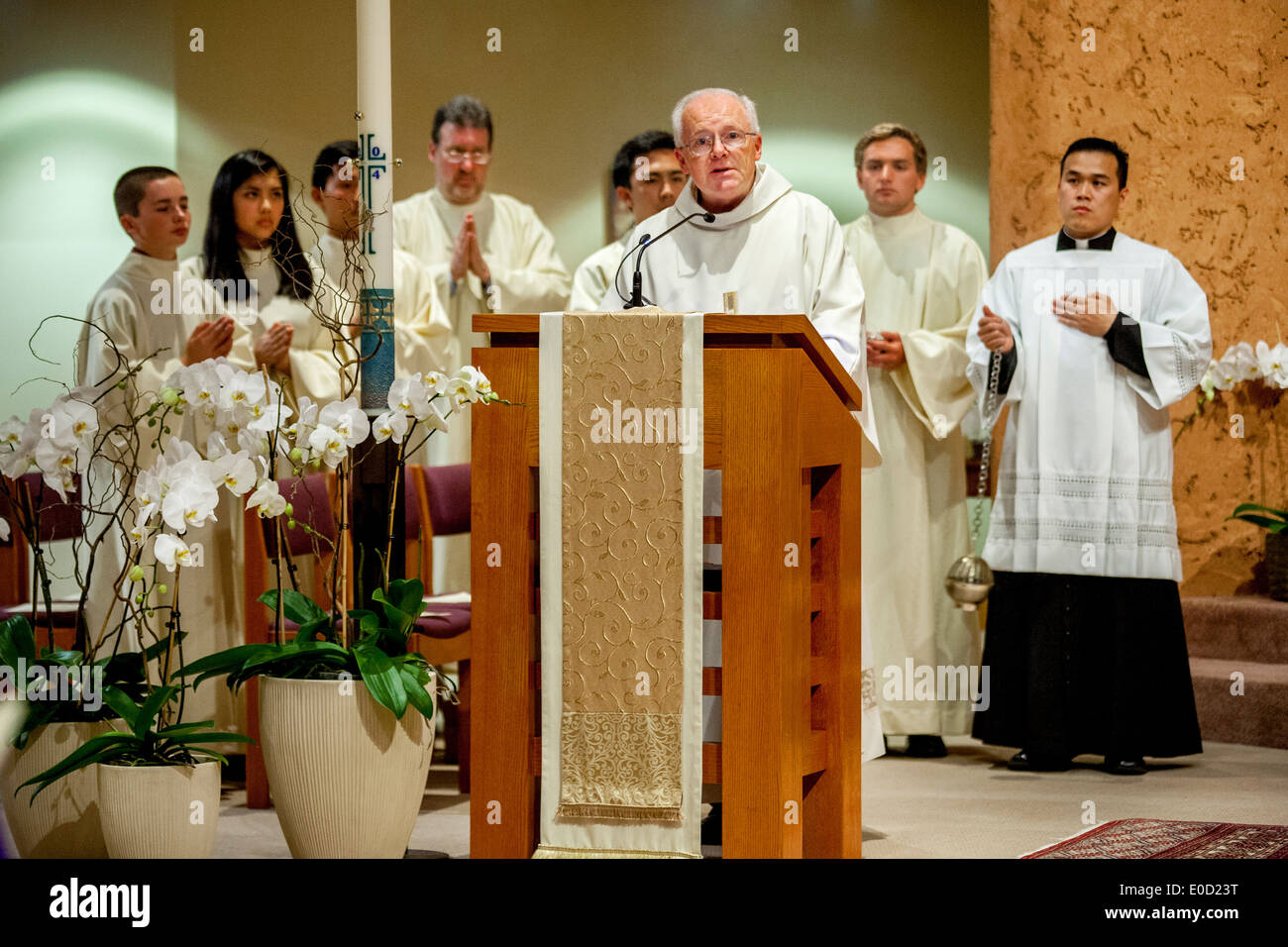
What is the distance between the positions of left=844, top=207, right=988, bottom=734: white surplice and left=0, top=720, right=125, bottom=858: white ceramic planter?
3.00 metres

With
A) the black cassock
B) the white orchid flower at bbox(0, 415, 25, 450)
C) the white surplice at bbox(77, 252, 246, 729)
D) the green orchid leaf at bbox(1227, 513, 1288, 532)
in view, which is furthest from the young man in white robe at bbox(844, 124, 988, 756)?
the white orchid flower at bbox(0, 415, 25, 450)

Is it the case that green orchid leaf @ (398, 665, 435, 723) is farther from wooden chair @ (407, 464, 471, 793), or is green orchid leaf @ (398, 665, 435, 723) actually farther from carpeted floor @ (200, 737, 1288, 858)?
wooden chair @ (407, 464, 471, 793)

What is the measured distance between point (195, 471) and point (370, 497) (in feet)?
2.76

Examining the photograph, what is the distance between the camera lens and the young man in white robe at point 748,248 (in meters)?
3.78

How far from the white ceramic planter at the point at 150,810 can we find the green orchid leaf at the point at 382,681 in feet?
1.27

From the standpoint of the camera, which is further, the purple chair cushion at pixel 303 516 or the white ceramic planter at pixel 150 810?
the purple chair cushion at pixel 303 516

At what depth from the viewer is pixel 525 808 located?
280 cm

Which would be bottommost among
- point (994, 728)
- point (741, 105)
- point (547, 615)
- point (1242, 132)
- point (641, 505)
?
point (994, 728)

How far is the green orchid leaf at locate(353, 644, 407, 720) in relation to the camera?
119 inches

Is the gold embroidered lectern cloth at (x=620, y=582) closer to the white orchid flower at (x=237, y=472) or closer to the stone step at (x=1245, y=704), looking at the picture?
the white orchid flower at (x=237, y=472)

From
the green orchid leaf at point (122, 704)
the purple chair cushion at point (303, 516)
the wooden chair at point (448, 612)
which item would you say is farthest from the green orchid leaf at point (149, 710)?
the purple chair cushion at point (303, 516)
